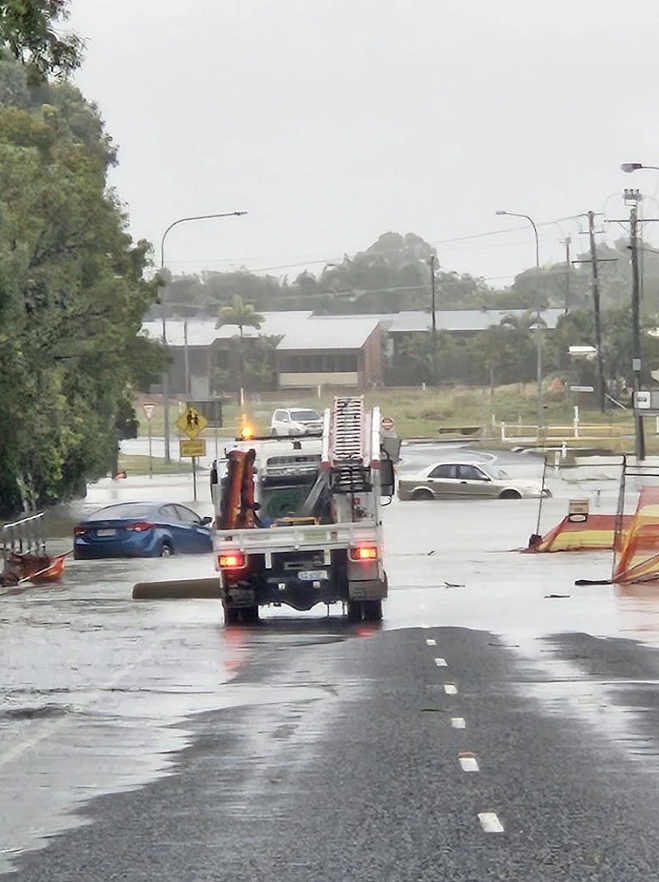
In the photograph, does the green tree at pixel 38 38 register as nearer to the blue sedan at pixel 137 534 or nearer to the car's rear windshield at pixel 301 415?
the blue sedan at pixel 137 534

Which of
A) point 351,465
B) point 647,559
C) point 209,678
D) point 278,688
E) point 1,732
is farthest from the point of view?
point 647,559

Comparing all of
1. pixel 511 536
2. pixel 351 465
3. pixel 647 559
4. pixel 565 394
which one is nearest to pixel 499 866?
pixel 351 465

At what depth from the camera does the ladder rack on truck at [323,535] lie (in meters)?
21.8

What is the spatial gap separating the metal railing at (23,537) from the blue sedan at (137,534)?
2.15 meters

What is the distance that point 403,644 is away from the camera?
19156 millimetres

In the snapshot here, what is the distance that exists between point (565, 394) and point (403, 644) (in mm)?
82169

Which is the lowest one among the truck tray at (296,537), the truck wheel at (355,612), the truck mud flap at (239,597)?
the truck wheel at (355,612)

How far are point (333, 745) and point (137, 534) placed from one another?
78.5 ft

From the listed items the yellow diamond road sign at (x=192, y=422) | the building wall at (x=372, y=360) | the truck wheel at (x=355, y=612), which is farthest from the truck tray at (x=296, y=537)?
the building wall at (x=372, y=360)

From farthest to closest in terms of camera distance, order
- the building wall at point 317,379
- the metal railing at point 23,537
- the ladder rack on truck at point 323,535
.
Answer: the building wall at point 317,379 → the metal railing at point 23,537 → the ladder rack on truck at point 323,535

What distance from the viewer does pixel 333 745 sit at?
460 inches

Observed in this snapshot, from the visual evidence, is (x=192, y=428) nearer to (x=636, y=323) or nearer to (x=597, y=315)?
(x=636, y=323)

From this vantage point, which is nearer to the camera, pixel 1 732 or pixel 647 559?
pixel 1 732

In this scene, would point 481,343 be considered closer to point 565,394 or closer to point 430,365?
point 430,365
